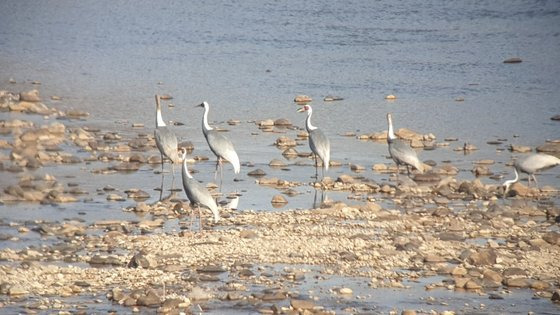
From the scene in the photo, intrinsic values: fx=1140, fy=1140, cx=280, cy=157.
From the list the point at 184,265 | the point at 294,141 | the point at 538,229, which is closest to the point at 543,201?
the point at 538,229

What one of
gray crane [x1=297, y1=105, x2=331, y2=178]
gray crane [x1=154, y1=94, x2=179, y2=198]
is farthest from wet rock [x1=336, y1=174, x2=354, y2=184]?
gray crane [x1=154, y1=94, x2=179, y2=198]

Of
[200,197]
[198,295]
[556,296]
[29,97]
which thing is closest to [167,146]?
[200,197]

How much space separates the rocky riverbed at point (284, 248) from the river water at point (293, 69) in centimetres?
66

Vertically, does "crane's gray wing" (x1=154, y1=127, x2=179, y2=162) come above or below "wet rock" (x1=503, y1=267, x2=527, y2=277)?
above

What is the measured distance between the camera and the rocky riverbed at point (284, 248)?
12.4m

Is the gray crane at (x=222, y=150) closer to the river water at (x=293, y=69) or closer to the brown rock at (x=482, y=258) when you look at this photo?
the river water at (x=293, y=69)

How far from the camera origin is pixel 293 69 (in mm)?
32781

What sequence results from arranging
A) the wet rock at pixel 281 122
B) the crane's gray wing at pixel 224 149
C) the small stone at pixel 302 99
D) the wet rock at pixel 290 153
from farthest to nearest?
the small stone at pixel 302 99 < the wet rock at pixel 281 122 < the wet rock at pixel 290 153 < the crane's gray wing at pixel 224 149

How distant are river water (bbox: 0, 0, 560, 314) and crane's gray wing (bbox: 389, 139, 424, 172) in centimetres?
46

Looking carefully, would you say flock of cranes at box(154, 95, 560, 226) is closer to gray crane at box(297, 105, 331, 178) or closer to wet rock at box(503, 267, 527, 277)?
gray crane at box(297, 105, 331, 178)

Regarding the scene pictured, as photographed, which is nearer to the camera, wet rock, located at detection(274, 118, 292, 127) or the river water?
the river water

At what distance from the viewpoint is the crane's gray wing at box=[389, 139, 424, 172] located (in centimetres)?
1956

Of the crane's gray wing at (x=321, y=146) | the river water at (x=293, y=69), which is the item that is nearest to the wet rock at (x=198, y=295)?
the river water at (x=293, y=69)

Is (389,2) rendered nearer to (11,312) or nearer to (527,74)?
(527,74)
